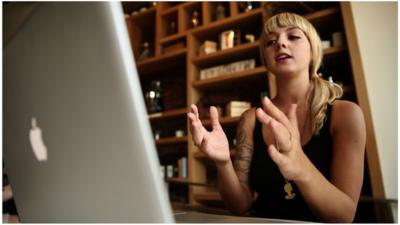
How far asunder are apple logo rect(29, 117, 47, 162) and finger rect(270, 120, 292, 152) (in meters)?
0.24

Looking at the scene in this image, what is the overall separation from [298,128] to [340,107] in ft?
0.21

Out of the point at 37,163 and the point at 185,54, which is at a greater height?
the point at 185,54


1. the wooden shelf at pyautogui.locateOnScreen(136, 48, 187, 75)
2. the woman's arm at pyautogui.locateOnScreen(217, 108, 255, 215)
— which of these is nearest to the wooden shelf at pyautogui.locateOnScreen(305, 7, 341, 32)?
the woman's arm at pyautogui.locateOnScreen(217, 108, 255, 215)

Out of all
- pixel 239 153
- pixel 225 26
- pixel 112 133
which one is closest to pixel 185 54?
pixel 225 26

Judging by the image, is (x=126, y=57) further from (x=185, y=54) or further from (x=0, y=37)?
(x=185, y=54)

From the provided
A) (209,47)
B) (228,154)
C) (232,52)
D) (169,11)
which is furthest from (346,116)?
(169,11)

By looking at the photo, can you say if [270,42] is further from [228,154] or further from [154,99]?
[154,99]

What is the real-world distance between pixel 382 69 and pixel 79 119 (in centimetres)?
72

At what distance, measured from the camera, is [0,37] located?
32 centimetres

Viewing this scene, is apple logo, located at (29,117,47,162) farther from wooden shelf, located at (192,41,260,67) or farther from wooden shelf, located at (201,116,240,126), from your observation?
wooden shelf, located at (192,41,260,67)

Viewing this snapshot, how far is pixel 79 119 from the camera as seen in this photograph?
0.26m

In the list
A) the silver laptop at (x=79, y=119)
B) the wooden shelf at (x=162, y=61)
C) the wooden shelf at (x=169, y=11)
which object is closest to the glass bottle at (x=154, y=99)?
the wooden shelf at (x=162, y=61)

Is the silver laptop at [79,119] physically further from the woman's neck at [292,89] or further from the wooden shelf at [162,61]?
the wooden shelf at [162,61]

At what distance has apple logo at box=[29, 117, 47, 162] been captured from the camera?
0.96ft
